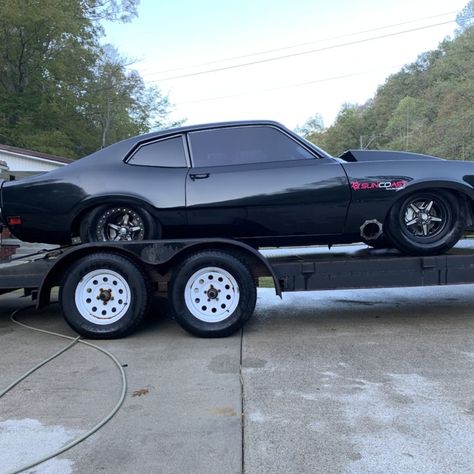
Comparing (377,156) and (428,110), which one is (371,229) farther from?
(428,110)

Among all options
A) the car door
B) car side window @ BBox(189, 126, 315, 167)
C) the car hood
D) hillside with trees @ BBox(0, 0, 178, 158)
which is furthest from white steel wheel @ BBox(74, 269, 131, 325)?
hillside with trees @ BBox(0, 0, 178, 158)

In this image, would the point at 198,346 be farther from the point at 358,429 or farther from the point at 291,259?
the point at 358,429

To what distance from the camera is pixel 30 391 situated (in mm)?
3766

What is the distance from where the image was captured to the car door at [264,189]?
5.05 metres

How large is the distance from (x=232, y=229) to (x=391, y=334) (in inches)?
76.1

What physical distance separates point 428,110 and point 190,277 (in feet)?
213

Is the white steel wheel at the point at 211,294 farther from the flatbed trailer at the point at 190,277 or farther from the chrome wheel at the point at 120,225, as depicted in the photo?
the chrome wheel at the point at 120,225

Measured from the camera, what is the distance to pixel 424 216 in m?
5.23

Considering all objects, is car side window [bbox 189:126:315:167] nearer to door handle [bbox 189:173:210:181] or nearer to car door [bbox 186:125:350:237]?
car door [bbox 186:125:350:237]

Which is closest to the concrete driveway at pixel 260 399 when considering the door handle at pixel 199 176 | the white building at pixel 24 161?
the door handle at pixel 199 176

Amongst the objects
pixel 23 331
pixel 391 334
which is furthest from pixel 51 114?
pixel 391 334

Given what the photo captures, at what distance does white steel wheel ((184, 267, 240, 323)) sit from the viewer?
5.01 m

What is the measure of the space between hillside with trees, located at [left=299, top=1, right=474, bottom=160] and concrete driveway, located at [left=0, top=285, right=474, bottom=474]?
4073cm

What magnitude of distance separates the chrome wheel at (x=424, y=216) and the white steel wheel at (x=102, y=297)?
2976 mm
